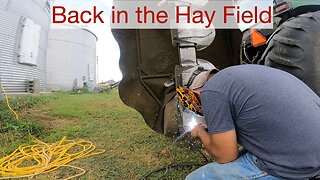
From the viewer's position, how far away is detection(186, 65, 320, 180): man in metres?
1.37

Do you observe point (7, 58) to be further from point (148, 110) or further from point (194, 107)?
point (194, 107)

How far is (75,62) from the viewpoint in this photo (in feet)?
70.7

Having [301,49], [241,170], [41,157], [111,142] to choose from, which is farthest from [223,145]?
[111,142]

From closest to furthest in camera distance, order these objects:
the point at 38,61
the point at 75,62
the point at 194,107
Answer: the point at 194,107
the point at 38,61
the point at 75,62

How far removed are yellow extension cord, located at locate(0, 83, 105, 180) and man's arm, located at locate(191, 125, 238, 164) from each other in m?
1.65

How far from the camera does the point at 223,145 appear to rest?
1.48 m

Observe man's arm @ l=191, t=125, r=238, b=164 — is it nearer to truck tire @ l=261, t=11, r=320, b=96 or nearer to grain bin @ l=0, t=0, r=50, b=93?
truck tire @ l=261, t=11, r=320, b=96

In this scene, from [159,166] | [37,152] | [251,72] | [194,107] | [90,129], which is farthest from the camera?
[90,129]

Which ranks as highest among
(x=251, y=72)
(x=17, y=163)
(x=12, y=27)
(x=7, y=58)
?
(x=12, y=27)

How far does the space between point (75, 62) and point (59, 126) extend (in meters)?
17.2

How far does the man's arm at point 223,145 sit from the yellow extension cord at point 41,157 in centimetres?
165

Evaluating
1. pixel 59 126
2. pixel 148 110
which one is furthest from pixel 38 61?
pixel 148 110

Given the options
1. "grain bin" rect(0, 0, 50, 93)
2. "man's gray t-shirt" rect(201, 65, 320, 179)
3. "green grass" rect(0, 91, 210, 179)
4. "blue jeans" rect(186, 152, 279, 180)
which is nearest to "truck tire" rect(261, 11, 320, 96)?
"man's gray t-shirt" rect(201, 65, 320, 179)

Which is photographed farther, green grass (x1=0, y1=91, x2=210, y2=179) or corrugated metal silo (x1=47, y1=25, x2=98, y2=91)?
corrugated metal silo (x1=47, y1=25, x2=98, y2=91)
